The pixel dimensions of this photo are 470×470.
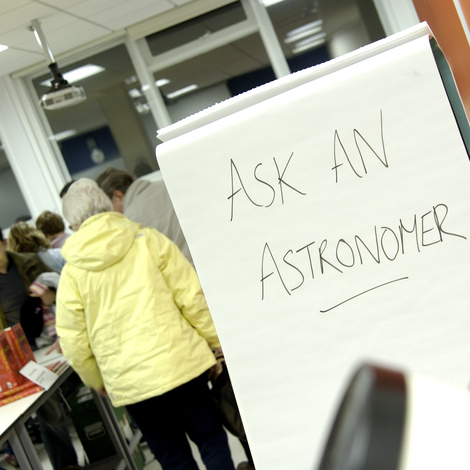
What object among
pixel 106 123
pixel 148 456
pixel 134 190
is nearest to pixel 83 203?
pixel 134 190

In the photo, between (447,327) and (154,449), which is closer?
(447,327)

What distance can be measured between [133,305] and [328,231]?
1.34m

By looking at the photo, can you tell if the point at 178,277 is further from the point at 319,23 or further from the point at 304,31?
the point at 319,23

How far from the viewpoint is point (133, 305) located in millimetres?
1961

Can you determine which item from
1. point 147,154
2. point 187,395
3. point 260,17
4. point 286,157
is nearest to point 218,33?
point 260,17

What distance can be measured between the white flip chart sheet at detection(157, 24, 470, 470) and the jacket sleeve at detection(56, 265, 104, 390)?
4.50ft

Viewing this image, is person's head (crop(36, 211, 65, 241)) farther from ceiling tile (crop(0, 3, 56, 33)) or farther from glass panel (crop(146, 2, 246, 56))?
glass panel (crop(146, 2, 246, 56))

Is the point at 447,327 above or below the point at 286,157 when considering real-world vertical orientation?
below

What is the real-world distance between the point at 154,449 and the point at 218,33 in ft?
15.2

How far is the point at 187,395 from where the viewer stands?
2053 mm

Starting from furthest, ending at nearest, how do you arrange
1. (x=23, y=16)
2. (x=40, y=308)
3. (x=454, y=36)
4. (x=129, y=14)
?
(x=129, y=14) → (x=23, y=16) → (x=40, y=308) → (x=454, y=36)

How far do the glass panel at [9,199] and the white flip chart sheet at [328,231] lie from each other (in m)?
5.78

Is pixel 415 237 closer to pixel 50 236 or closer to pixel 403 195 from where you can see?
pixel 403 195

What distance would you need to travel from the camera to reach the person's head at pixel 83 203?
6.72 feet
